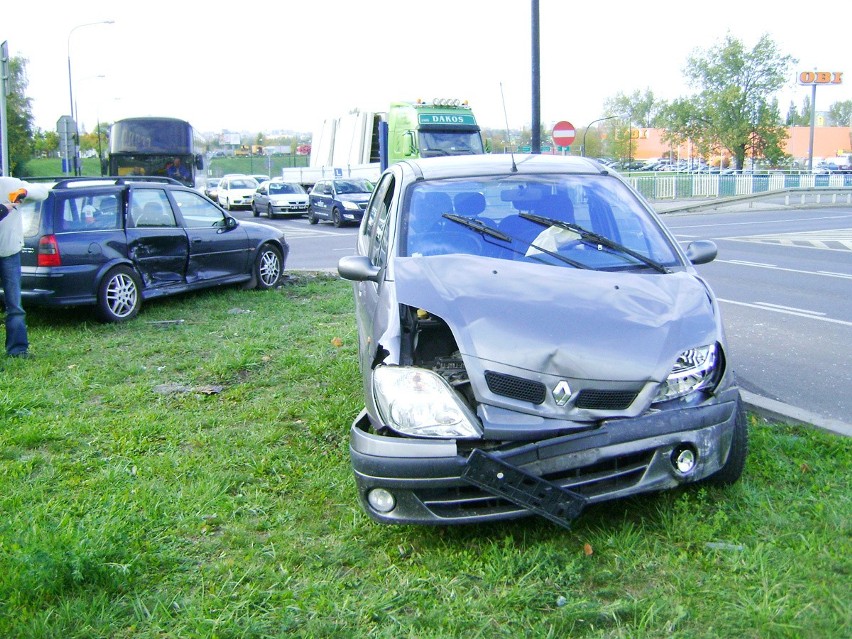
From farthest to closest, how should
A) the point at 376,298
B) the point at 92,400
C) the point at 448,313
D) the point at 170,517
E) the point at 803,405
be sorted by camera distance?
the point at 92,400 → the point at 803,405 → the point at 376,298 → the point at 170,517 → the point at 448,313

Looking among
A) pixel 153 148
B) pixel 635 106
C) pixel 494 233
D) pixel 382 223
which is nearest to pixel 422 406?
pixel 494 233

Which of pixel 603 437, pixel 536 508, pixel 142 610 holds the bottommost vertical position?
pixel 142 610

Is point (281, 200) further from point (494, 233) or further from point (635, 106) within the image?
point (635, 106)

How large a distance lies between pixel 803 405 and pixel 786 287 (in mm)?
6562

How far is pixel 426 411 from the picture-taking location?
145 inches

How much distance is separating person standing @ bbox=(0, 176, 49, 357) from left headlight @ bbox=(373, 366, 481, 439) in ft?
17.1

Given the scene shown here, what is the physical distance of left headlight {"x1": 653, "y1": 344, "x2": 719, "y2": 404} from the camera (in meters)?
3.72

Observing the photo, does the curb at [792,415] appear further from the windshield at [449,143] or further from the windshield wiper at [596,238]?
the windshield at [449,143]

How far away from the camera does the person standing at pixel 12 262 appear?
7.71m

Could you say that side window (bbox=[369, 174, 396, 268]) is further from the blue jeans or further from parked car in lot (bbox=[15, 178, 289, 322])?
parked car in lot (bbox=[15, 178, 289, 322])

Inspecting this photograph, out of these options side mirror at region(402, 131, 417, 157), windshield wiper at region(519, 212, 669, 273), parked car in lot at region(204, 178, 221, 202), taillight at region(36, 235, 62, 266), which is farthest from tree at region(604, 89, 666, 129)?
windshield wiper at region(519, 212, 669, 273)

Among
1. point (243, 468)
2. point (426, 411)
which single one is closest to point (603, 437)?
point (426, 411)

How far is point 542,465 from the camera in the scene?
3.49 metres

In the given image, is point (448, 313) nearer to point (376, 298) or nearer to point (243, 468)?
point (376, 298)
